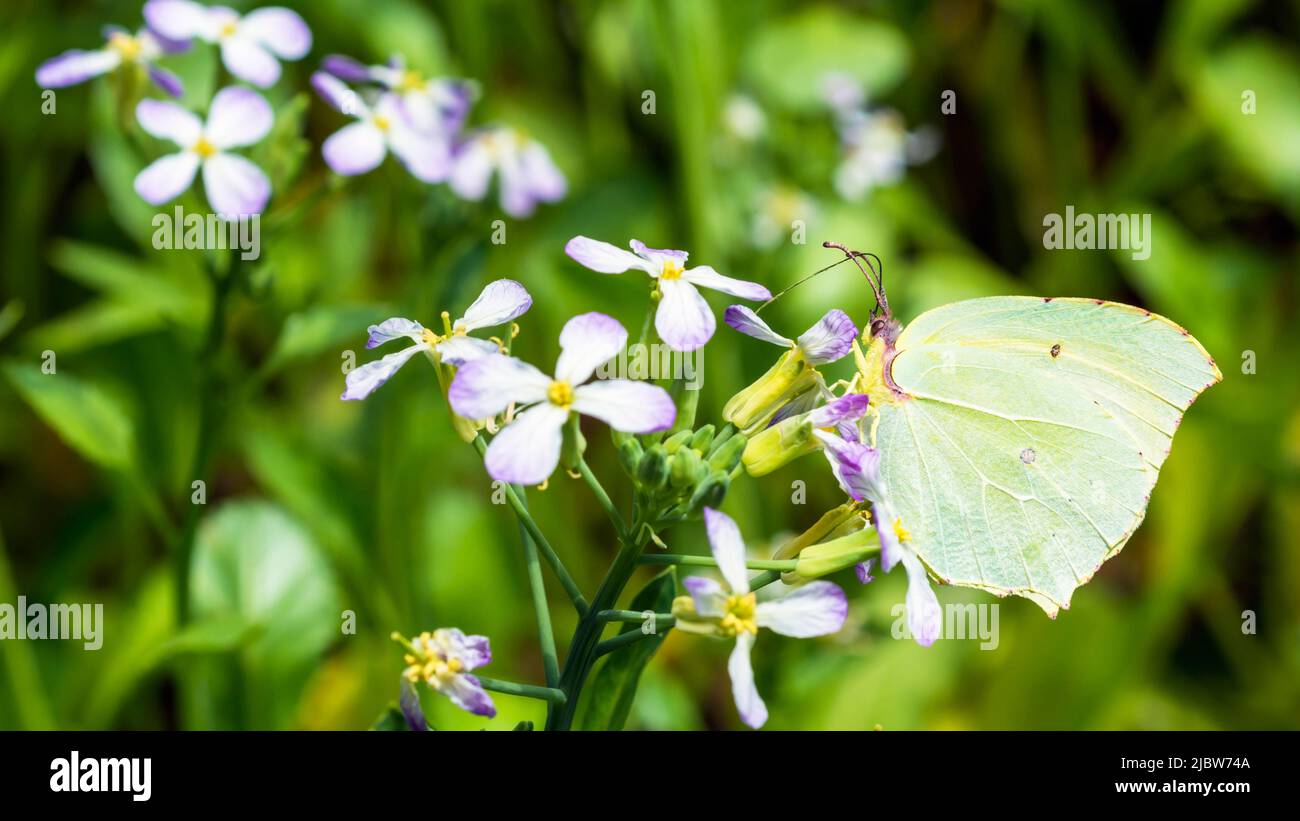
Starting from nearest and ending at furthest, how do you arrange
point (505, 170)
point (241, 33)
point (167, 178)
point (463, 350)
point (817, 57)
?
point (463, 350) → point (167, 178) → point (241, 33) → point (505, 170) → point (817, 57)

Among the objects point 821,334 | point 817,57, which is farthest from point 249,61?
point 817,57

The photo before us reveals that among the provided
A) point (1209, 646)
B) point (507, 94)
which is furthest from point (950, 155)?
point (1209, 646)

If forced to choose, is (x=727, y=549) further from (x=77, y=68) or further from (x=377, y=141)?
(x=77, y=68)

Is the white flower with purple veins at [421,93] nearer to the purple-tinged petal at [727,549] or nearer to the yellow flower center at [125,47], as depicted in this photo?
the yellow flower center at [125,47]

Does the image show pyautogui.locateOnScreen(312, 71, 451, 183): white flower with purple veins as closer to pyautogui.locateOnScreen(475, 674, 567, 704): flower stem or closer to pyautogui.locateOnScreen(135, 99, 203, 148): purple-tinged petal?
pyautogui.locateOnScreen(135, 99, 203, 148): purple-tinged petal

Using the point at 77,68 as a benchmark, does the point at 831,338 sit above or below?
below

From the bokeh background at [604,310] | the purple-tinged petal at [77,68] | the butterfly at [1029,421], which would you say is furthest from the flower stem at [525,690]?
the purple-tinged petal at [77,68]

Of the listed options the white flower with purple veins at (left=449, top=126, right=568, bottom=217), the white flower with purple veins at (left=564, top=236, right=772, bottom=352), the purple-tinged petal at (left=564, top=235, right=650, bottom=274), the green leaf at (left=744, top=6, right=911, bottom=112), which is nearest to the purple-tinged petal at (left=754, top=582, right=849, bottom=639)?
the white flower with purple veins at (left=564, top=236, right=772, bottom=352)
